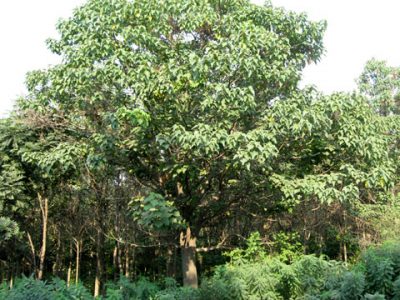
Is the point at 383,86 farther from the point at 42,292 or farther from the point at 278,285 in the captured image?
the point at 42,292

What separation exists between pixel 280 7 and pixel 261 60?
175 centimetres

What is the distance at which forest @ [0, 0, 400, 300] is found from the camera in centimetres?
588

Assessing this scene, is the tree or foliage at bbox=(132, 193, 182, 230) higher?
the tree

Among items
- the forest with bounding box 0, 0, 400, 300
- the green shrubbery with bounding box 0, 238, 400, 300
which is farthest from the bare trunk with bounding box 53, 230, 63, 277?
the green shrubbery with bounding box 0, 238, 400, 300

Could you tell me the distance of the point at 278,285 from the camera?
236 inches

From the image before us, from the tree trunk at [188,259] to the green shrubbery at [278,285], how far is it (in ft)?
5.29

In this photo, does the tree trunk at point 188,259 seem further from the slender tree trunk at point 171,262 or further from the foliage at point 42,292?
the slender tree trunk at point 171,262

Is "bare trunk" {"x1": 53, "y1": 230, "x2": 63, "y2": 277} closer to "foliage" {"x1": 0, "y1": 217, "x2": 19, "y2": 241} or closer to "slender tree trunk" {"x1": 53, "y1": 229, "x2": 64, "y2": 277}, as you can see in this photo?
"slender tree trunk" {"x1": 53, "y1": 229, "x2": 64, "y2": 277}

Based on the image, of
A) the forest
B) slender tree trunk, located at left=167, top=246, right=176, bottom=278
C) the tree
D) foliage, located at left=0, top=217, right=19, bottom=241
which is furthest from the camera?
the tree

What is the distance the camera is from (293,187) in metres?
6.95

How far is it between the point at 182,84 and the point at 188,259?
3.38 m

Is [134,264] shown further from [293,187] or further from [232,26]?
[232,26]

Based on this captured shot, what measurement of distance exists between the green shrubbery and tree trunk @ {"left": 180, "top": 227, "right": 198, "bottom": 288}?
1.61 metres

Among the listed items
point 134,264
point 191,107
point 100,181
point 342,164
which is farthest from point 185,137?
point 134,264
